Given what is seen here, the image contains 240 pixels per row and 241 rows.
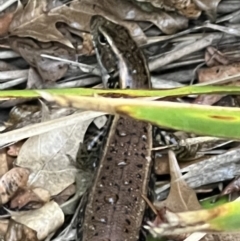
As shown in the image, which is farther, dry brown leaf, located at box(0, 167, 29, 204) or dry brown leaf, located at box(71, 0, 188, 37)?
dry brown leaf, located at box(71, 0, 188, 37)

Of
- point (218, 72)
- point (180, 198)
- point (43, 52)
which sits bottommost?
point (180, 198)

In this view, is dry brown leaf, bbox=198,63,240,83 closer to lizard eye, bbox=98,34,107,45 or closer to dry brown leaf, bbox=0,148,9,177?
lizard eye, bbox=98,34,107,45

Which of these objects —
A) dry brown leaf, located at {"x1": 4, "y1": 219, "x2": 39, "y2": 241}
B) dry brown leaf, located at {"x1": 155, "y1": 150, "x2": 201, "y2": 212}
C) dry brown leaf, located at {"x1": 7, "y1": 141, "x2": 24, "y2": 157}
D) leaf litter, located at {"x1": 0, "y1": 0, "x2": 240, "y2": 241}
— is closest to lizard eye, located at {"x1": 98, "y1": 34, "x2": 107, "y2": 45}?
leaf litter, located at {"x1": 0, "y1": 0, "x2": 240, "y2": 241}

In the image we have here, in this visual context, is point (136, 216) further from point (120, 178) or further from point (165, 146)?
point (165, 146)

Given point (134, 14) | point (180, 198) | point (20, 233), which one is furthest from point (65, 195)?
point (134, 14)

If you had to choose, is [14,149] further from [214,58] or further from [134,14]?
[214,58]

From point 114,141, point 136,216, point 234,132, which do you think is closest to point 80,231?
point 136,216
